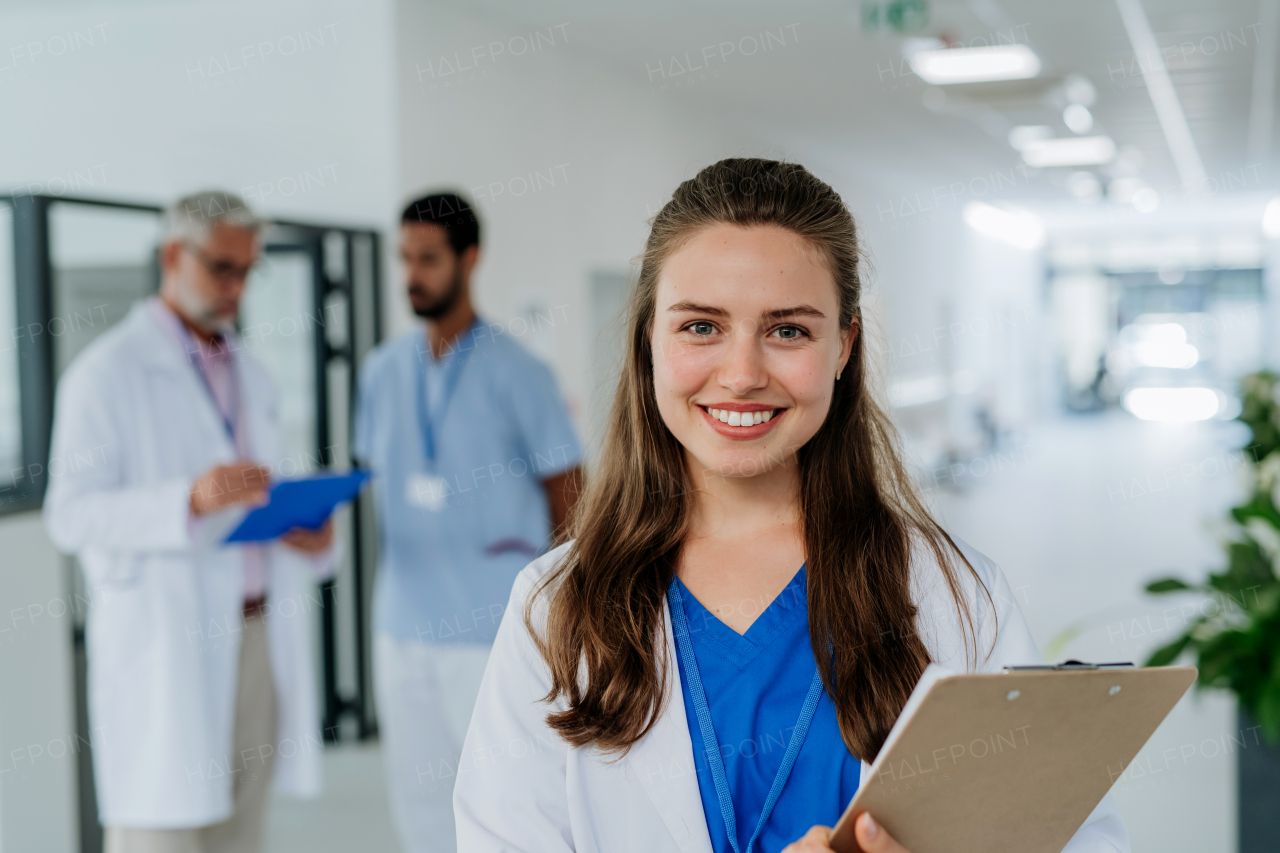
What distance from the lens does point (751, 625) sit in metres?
1.21

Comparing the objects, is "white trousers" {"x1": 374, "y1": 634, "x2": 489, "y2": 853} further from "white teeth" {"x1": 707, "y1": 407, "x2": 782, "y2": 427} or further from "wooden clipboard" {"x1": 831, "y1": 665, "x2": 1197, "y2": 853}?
"wooden clipboard" {"x1": 831, "y1": 665, "x2": 1197, "y2": 853}

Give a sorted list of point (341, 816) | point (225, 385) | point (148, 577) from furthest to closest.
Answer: point (341, 816) → point (225, 385) → point (148, 577)

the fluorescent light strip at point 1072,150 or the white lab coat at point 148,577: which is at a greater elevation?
the fluorescent light strip at point 1072,150

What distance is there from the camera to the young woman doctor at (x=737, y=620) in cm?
113

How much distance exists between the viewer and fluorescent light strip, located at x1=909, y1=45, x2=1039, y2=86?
4.89 metres

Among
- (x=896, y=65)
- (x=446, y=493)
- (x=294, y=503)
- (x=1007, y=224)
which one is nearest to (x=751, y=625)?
(x=294, y=503)

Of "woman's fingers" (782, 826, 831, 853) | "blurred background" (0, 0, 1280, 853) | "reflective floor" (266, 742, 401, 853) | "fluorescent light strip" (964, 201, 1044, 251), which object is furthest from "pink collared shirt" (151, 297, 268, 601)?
"fluorescent light strip" (964, 201, 1044, 251)

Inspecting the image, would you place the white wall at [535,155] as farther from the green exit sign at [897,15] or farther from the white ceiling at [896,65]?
the green exit sign at [897,15]

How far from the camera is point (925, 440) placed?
1176 cm

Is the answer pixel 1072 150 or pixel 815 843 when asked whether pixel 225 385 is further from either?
pixel 1072 150

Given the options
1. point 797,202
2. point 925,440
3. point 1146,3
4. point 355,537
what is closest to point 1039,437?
point 925,440

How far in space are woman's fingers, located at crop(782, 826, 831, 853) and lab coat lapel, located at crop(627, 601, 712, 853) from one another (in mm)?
159

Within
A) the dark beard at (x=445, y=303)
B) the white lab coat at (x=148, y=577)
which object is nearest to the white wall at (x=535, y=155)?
the dark beard at (x=445, y=303)

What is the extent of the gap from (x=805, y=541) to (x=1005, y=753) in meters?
0.38
